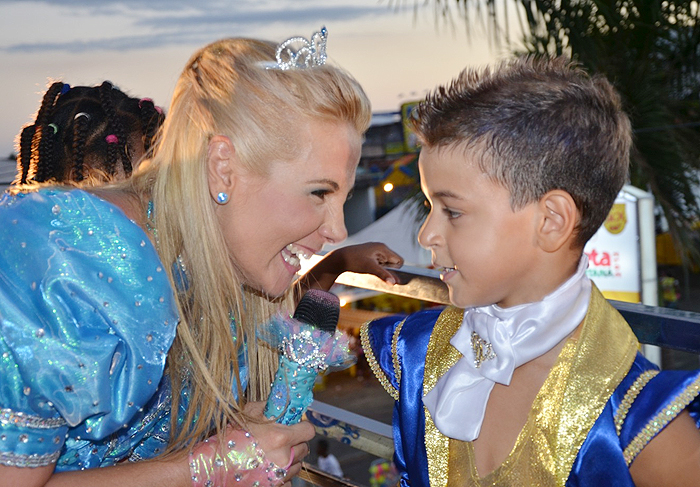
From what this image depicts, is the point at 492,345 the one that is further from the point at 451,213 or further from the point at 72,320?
the point at 72,320

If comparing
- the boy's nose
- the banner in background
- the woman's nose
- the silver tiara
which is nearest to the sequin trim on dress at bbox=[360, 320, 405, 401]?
the woman's nose

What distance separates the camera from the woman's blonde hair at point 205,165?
145 centimetres

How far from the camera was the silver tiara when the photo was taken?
4.92ft

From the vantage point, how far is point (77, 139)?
1.74m

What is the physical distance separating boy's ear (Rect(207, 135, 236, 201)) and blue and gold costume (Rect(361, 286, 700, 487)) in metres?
0.53

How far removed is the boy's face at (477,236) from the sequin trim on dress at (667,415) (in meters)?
0.29

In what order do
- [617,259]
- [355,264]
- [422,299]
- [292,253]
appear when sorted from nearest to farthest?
[292,253] < [422,299] < [355,264] < [617,259]

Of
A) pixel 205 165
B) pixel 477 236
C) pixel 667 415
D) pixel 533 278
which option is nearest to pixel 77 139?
pixel 205 165

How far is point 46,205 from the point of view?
130cm

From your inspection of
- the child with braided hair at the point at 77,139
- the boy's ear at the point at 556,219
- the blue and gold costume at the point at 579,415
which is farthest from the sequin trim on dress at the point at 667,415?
the child with braided hair at the point at 77,139

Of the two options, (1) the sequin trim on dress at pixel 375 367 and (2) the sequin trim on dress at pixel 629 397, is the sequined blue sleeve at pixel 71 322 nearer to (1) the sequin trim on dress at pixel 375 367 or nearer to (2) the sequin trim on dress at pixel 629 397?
(1) the sequin trim on dress at pixel 375 367

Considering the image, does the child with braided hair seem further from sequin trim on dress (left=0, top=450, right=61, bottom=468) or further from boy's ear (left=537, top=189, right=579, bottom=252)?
boy's ear (left=537, top=189, right=579, bottom=252)

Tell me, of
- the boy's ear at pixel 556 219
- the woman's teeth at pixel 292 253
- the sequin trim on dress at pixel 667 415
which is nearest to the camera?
the sequin trim on dress at pixel 667 415

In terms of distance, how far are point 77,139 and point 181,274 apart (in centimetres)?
48
